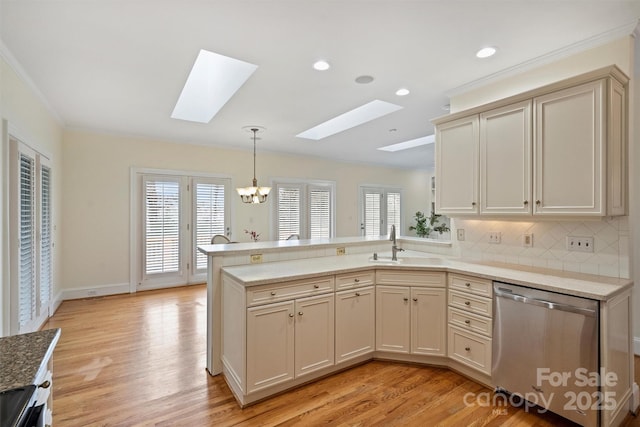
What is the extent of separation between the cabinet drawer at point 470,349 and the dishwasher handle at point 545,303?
1.35ft

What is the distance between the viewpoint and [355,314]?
2.80m

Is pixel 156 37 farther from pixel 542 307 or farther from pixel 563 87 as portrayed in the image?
pixel 542 307

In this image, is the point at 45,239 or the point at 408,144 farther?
the point at 408,144

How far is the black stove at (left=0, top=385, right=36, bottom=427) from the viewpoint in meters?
0.84

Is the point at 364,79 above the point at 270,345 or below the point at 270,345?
above

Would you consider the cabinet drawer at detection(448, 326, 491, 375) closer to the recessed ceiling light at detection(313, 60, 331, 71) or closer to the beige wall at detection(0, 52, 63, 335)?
the recessed ceiling light at detection(313, 60, 331, 71)

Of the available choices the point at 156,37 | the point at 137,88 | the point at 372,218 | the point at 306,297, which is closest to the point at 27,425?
the point at 306,297

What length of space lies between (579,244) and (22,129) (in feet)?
16.9

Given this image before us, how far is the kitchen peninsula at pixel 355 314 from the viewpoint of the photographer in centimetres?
220

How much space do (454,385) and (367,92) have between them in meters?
3.02

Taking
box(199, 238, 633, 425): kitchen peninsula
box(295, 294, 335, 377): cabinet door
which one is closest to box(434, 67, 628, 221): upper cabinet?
box(199, 238, 633, 425): kitchen peninsula

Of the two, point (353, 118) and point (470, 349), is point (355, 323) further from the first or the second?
point (353, 118)

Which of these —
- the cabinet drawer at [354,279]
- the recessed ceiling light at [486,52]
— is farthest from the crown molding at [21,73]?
the recessed ceiling light at [486,52]

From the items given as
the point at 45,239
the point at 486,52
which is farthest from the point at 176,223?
the point at 486,52
